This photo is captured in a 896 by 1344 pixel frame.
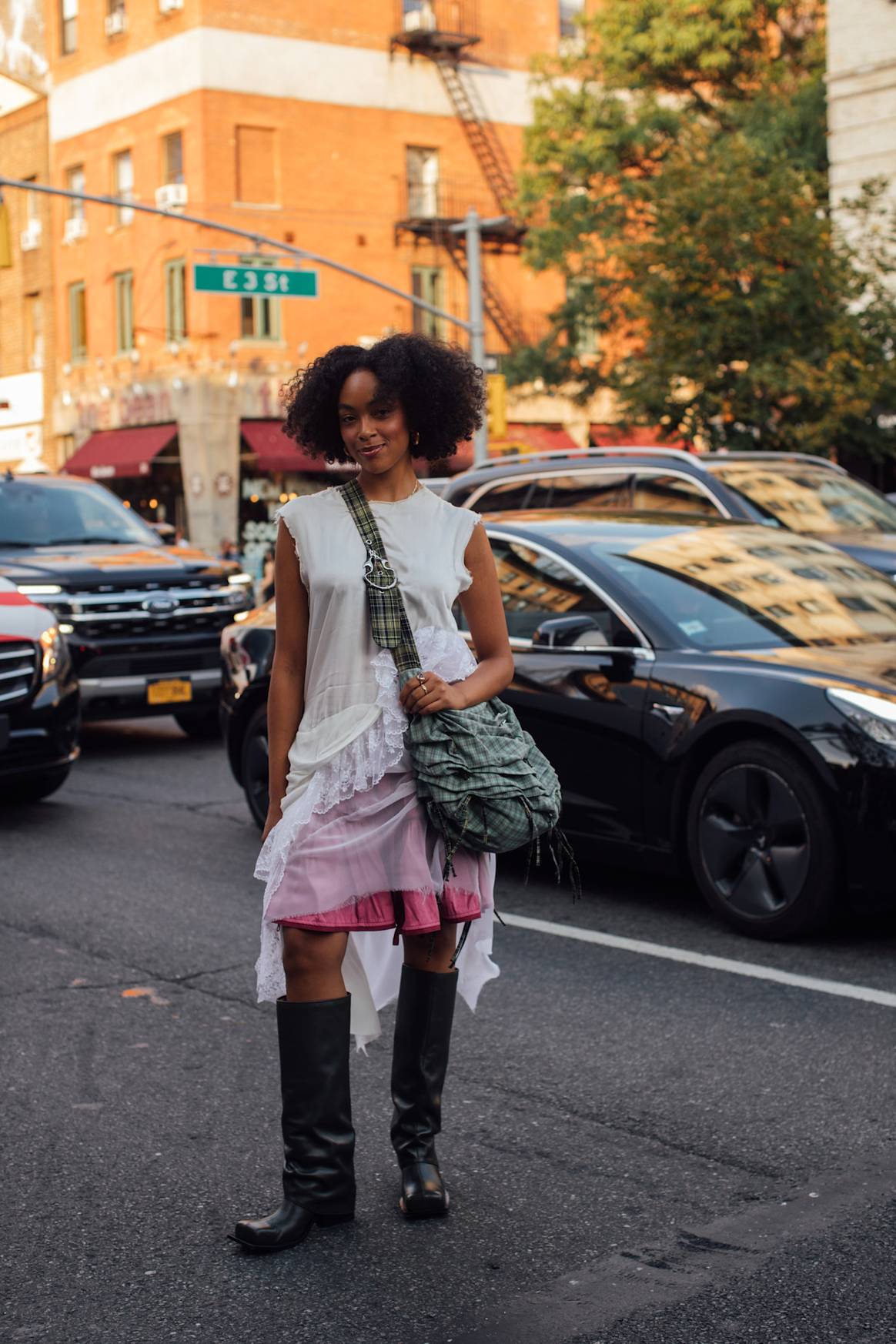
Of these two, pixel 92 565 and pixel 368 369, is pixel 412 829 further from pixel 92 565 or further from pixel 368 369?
pixel 92 565

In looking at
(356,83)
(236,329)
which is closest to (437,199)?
(356,83)

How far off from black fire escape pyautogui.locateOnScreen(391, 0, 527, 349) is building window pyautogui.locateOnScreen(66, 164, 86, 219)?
7513 mm

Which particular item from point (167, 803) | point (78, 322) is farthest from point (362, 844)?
point (78, 322)

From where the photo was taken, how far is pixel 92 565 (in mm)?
12531

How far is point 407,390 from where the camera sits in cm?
384

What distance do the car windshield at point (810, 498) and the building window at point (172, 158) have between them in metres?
26.3

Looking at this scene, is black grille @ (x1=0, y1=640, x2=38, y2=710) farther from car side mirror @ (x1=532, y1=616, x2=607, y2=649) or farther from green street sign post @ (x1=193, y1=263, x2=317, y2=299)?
green street sign post @ (x1=193, y1=263, x2=317, y2=299)

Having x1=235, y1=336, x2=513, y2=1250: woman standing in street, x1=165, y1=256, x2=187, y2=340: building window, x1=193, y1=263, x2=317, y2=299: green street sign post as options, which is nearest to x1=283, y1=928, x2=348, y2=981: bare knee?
x1=235, y1=336, x2=513, y2=1250: woman standing in street

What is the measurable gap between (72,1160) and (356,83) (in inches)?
1435

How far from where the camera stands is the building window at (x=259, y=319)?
36375 mm

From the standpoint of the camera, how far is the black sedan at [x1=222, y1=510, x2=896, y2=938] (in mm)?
6230

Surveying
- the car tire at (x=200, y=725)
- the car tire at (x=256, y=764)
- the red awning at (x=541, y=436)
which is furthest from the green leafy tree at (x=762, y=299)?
the car tire at (x=256, y=764)

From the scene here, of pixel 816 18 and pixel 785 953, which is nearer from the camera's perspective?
pixel 785 953

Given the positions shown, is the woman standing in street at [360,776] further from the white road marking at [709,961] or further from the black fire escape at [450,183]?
the black fire escape at [450,183]
